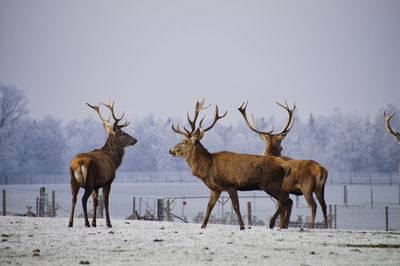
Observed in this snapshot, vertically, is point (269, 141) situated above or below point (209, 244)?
above

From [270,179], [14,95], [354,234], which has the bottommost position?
[354,234]

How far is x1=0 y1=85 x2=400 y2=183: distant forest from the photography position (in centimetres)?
8175

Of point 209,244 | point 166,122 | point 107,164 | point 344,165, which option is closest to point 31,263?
point 209,244

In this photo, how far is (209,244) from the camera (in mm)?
9570

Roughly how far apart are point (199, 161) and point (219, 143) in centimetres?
10420

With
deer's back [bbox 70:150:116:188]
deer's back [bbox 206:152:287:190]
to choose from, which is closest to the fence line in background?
deer's back [bbox 70:150:116:188]

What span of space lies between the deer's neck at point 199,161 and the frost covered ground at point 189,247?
136cm

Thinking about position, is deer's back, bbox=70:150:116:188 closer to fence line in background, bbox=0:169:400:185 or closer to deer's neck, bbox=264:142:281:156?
deer's neck, bbox=264:142:281:156

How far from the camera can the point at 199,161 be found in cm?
1277

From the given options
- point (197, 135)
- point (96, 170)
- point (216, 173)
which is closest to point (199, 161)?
point (216, 173)

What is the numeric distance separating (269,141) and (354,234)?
424 centimetres

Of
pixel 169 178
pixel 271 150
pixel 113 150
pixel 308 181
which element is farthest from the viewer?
pixel 169 178

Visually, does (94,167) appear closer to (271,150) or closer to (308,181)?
(271,150)

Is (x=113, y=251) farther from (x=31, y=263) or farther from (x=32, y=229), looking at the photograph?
(x=32, y=229)
